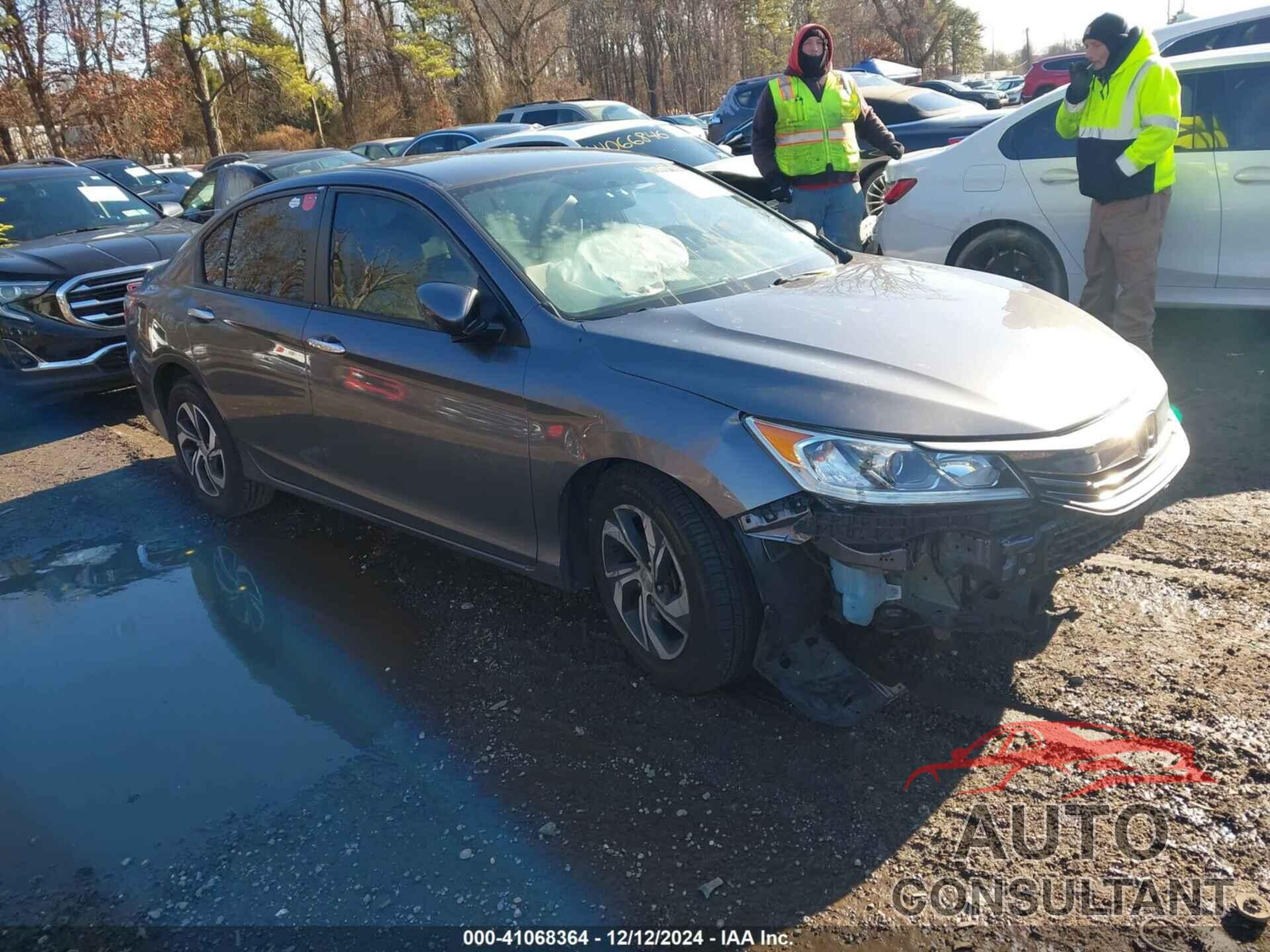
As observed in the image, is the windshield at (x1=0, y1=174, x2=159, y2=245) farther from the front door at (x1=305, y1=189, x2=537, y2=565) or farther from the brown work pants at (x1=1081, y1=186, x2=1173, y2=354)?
the brown work pants at (x1=1081, y1=186, x2=1173, y2=354)

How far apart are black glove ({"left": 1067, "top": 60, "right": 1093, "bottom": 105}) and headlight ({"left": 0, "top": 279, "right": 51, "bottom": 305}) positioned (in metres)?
7.02

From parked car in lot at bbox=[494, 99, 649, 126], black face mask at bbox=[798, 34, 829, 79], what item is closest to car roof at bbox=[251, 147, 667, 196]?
black face mask at bbox=[798, 34, 829, 79]

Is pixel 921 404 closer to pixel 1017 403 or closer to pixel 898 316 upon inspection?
pixel 1017 403

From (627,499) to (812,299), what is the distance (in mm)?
1046

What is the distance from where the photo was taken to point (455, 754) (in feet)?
10.7

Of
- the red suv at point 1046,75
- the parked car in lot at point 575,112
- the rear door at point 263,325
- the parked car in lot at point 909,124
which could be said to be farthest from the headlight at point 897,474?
the red suv at point 1046,75

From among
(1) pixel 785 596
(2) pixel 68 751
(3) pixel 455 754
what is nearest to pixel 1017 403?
(1) pixel 785 596

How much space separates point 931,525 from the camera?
278cm

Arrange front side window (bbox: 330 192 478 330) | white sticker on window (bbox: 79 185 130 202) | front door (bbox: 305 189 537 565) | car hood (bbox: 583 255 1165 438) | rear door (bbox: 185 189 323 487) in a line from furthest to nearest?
white sticker on window (bbox: 79 185 130 202), rear door (bbox: 185 189 323 487), front side window (bbox: 330 192 478 330), front door (bbox: 305 189 537 565), car hood (bbox: 583 255 1165 438)

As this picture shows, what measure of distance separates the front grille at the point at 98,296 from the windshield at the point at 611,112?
11.8 m

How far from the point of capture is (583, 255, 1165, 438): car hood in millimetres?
2918

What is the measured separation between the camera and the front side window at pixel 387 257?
3920 mm

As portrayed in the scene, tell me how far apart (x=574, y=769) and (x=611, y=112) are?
17.2 metres

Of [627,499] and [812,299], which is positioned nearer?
[627,499]
